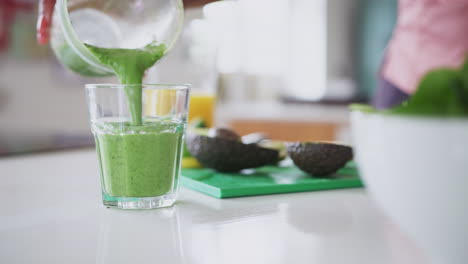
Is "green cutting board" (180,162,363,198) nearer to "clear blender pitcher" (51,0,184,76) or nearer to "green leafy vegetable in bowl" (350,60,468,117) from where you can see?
"clear blender pitcher" (51,0,184,76)

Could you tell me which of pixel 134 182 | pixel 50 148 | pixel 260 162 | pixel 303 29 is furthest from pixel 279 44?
pixel 134 182

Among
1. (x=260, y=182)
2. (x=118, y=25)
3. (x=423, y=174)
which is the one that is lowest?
(x=260, y=182)

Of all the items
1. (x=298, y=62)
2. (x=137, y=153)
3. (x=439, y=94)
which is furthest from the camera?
(x=298, y=62)

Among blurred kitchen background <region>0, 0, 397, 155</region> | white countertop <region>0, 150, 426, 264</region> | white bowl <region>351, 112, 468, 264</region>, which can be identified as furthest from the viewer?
blurred kitchen background <region>0, 0, 397, 155</region>

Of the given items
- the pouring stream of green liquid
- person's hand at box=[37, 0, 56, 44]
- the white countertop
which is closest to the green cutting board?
the white countertop

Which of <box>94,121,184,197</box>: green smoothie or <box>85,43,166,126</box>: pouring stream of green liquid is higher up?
<box>85,43,166,126</box>: pouring stream of green liquid

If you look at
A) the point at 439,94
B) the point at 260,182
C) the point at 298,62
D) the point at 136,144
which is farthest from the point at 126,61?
the point at 298,62

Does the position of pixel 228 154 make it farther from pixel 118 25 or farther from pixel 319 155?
pixel 118 25
